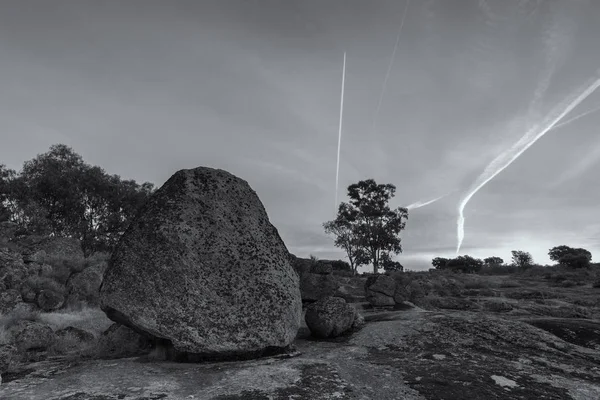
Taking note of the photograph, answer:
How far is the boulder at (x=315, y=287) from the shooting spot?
1470 cm

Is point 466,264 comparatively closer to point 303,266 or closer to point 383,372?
→ point 303,266

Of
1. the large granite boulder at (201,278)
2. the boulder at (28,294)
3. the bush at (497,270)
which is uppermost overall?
the bush at (497,270)

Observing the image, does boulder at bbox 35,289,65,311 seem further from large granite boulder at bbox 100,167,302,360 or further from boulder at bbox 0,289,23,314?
Result: large granite boulder at bbox 100,167,302,360

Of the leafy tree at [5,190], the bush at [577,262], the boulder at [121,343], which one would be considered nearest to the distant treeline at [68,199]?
the leafy tree at [5,190]

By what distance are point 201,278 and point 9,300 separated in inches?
510

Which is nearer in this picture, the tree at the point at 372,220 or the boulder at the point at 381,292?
the boulder at the point at 381,292

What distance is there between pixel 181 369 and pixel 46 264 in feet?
61.1

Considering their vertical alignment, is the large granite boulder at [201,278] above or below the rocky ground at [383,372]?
above

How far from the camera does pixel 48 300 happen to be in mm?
15984

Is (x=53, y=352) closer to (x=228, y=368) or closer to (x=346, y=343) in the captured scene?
(x=228, y=368)

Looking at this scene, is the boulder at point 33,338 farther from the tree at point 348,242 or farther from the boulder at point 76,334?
the tree at point 348,242

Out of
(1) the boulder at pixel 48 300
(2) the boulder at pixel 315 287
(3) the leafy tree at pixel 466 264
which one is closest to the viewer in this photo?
(2) the boulder at pixel 315 287

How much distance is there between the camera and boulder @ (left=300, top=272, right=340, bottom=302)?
14.7m

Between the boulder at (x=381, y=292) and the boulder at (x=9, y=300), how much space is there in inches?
585
